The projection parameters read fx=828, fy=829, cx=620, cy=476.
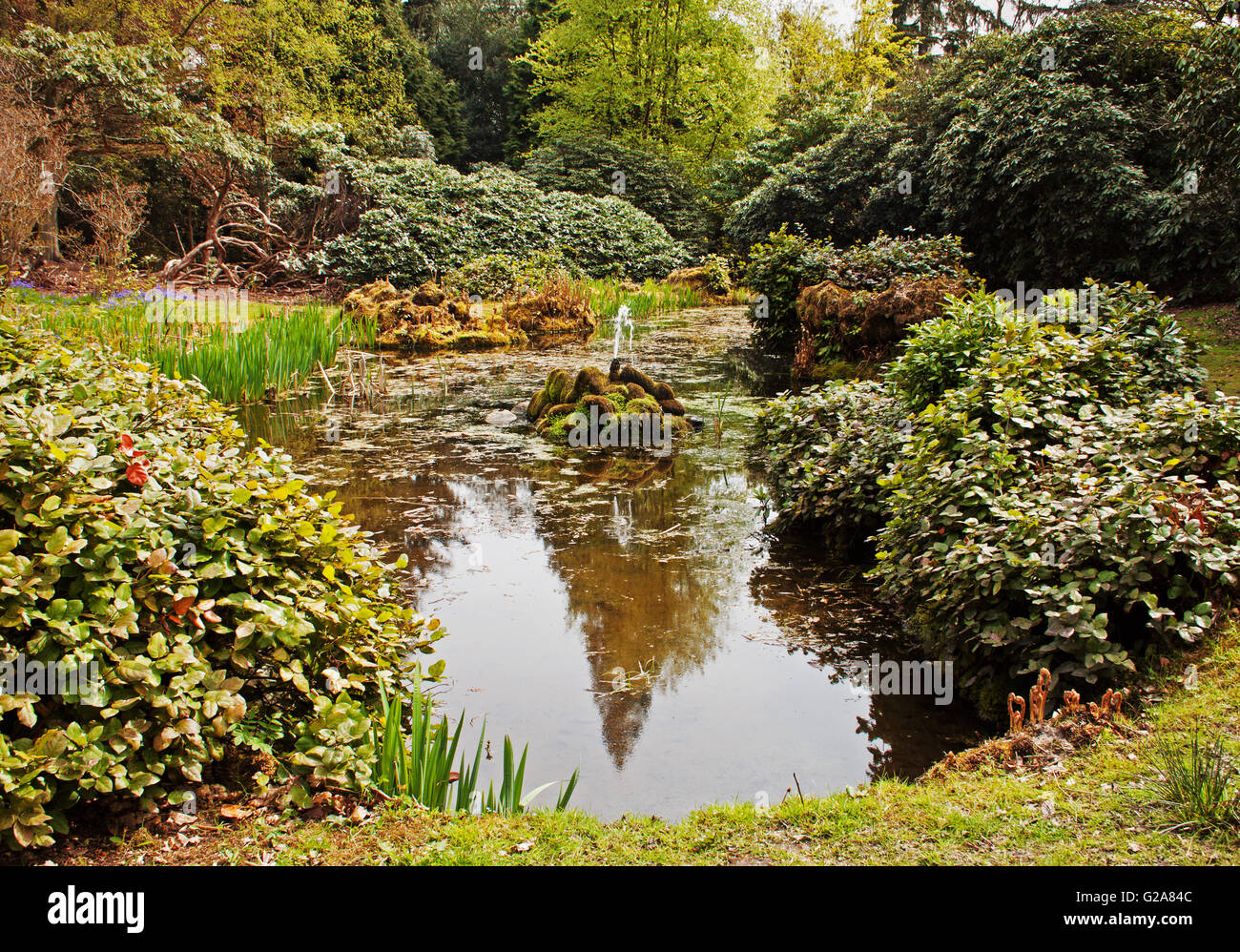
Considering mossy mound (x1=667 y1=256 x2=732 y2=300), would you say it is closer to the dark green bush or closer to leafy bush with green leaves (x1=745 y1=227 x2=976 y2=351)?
leafy bush with green leaves (x1=745 y1=227 x2=976 y2=351)

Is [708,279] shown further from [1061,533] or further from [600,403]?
[1061,533]

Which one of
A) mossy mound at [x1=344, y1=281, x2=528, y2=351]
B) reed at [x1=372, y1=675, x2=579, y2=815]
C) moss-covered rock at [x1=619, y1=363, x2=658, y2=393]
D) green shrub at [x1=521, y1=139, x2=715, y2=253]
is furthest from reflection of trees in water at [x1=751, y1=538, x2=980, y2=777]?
green shrub at [x1=521, y1=139, x2=715, y2=253]

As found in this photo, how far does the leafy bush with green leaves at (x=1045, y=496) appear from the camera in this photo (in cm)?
321

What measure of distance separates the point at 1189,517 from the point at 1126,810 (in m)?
1.54

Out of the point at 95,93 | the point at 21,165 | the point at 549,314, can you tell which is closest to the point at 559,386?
the point at 549,314

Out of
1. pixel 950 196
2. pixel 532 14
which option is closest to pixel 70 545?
pixel 950 196

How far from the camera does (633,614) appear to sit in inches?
186

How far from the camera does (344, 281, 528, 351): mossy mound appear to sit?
47.0 ft

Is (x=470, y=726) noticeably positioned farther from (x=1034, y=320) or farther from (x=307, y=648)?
(x=1034, y=320)

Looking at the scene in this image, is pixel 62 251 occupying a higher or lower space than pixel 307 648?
higher

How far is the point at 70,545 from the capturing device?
2.28m

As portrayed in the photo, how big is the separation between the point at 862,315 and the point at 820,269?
8.83 ft

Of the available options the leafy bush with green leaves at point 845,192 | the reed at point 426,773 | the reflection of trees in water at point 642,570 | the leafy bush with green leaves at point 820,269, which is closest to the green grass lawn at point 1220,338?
the leafy bush with green leaves at point 820,269

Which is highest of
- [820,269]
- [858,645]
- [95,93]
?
[95,93]
